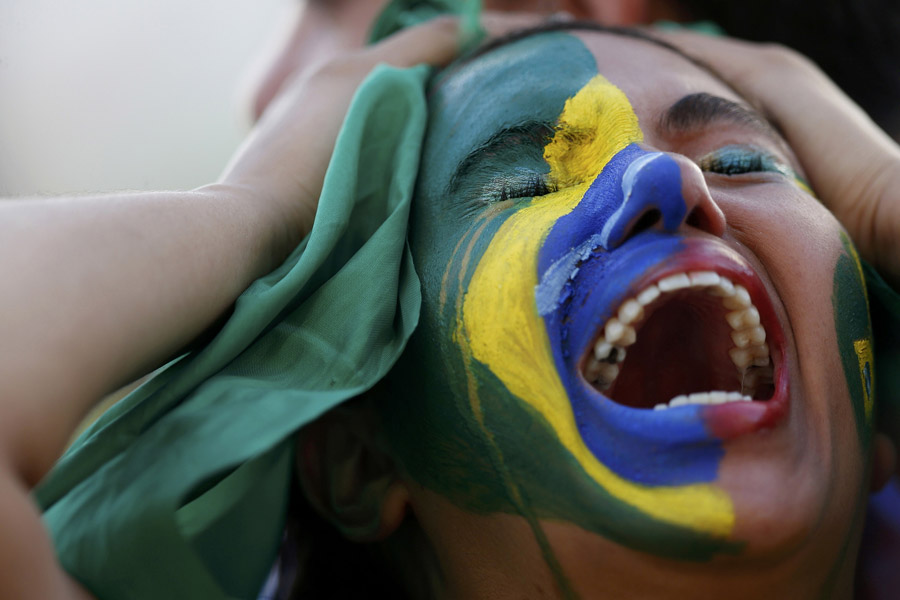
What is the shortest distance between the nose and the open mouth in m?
0.06

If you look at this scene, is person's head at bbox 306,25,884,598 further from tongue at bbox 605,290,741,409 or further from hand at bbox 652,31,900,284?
hand at bbox 652,31,900,284

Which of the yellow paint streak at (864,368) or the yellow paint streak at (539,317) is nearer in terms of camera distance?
the yellow paint streak at (539,317)

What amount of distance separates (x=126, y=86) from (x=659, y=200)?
7.63 feet

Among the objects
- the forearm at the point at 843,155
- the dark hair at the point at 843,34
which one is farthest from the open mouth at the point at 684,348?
the dark hair at the point at 843,34

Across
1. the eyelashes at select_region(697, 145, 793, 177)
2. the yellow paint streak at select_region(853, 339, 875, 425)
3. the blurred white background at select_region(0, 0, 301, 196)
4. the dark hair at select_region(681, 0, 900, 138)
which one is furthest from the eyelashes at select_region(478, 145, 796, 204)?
the dark hair at select_region(681, 0, 900, 138)

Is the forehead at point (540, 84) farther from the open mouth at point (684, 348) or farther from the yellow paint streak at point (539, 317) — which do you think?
the open mouth at point (684, 348)

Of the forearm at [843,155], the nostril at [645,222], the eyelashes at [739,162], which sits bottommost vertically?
the forearm at [843,155]

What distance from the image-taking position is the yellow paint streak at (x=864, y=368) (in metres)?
0.91

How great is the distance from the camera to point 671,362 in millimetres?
995

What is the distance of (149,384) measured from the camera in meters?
0.88

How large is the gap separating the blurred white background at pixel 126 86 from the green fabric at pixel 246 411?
16.4 inches

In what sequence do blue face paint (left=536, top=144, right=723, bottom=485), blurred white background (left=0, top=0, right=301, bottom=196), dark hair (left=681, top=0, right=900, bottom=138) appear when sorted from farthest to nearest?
dark hair (left=681, top=0, right=900, bottom=138) → blurred white background (left=0, top=0, right=301, bottom=196) → blue face paint (left=536, top=144, right=723, bottom=485)

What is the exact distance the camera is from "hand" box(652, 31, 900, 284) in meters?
1.11

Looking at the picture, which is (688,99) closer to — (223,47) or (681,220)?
(681,220)
